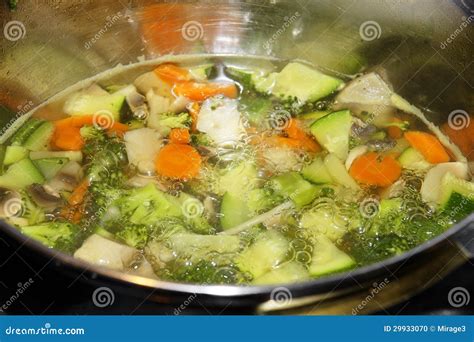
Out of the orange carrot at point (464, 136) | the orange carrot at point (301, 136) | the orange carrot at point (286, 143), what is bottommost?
the orange carrot at point (286, 143)

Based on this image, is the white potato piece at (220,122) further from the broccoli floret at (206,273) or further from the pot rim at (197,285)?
the pot rim at (197,285)

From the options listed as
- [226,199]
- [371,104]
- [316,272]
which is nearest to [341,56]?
[371,104]

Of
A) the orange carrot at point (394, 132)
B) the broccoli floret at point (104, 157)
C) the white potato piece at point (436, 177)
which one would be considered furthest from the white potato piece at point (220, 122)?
the white potato piece at point (436, 177)

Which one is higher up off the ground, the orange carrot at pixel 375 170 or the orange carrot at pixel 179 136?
the orange carrot at pixel 375 170

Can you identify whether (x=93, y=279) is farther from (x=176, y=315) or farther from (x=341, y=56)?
(x=341, y=56)

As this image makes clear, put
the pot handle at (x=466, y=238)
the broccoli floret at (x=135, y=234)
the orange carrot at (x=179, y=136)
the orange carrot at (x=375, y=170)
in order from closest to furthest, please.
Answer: the pot handle at (x=466, y=238)
the broccoli floret at (x=135, y=234)
the orange carrot at (x=375, y=170)
the orange carrot at (x=179, y=136)

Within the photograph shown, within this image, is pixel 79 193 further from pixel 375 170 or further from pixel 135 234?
pixel 375 170

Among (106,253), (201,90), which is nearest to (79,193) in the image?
(106,253)
